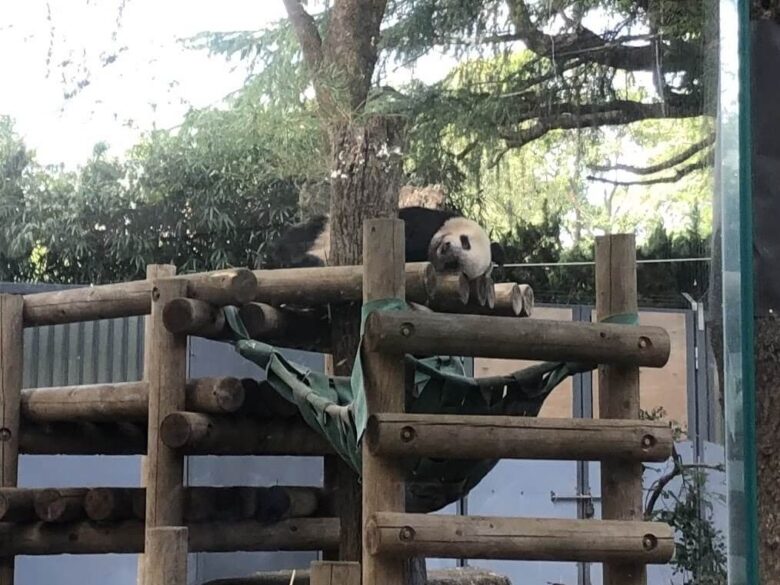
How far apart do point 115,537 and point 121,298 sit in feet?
2.56

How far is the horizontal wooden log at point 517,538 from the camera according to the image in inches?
84.6

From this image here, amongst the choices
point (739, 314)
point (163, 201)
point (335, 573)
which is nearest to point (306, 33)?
point (163, 201)

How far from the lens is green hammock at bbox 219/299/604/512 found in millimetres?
2541

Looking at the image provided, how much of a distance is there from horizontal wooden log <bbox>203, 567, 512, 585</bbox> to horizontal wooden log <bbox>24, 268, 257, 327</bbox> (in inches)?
38.6

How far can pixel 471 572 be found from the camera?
12.8 ft

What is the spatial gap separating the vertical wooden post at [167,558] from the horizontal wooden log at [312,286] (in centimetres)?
85

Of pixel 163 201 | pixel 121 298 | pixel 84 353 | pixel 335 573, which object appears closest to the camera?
pixel 335 573

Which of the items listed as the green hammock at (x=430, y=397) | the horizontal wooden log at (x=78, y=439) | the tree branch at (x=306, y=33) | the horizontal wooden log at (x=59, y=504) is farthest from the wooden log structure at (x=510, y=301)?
the tree branch at (x=306, y=33)

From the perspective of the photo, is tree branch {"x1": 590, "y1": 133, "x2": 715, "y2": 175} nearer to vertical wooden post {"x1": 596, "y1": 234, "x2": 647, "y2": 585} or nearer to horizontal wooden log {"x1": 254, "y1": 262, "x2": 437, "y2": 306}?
vertical wooden post {"x1": 596, "y1": 234, "x2": 647, "y2": 585}

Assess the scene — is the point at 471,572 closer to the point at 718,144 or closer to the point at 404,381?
the point at 404,381

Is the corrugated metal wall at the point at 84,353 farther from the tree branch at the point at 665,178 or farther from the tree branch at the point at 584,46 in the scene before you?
the tree branch at the point at 584,46

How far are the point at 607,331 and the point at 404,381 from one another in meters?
0.53

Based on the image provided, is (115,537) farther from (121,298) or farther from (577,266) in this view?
(577,266)

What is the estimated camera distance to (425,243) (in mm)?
4125
